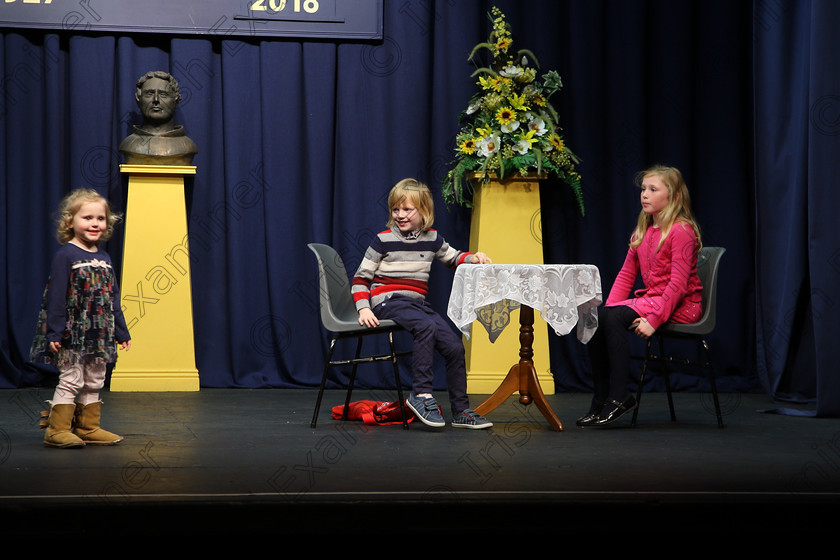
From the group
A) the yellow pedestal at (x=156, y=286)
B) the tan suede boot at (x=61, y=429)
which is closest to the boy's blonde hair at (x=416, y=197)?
the tan suede boot at (x=61, y=429)

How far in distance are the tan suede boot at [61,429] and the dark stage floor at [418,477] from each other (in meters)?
0.05

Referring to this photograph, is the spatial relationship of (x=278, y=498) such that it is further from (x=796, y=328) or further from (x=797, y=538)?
(x=796, y=328)

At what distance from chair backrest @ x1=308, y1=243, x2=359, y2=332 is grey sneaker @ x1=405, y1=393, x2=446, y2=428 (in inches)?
14.9

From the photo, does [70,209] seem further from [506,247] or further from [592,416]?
[506,247]

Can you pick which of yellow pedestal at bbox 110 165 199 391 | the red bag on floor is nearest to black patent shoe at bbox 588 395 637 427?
the red bag on floor

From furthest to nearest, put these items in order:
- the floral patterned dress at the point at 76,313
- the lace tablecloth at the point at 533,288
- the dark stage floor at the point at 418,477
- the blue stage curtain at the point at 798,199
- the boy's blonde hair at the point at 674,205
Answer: the blue stage curtain at the point at 798,199
the boy's blonde hair at the point at 674,205
the lace tablecloth at the point at 533,288
the floral patterned dress at the point at 76,313
the dark stage floor at the point at 418,477

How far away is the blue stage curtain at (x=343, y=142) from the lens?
5.25 meters

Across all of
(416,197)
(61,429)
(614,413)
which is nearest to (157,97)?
(416,197)

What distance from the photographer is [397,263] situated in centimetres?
390

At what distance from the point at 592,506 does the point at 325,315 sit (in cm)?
166

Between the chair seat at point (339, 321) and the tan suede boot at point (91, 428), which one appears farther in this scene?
the chair seat at point (339, 321)

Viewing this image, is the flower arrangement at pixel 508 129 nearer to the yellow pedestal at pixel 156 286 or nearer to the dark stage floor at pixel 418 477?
the yellow pedestal at pixel 156 286

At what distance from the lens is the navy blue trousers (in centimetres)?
372

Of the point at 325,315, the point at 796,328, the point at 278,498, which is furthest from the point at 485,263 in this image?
the point at 796,328
